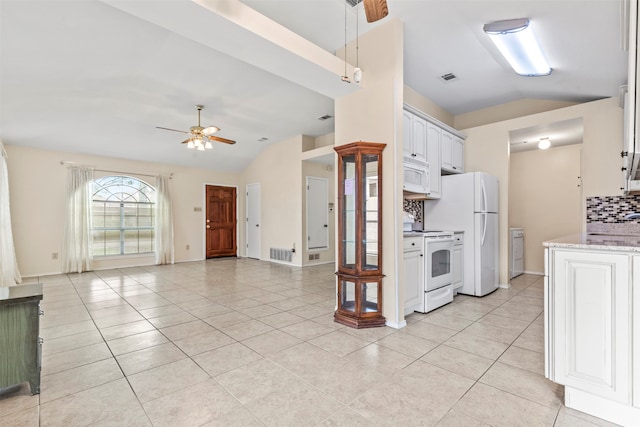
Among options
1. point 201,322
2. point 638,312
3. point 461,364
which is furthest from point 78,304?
point 638,312

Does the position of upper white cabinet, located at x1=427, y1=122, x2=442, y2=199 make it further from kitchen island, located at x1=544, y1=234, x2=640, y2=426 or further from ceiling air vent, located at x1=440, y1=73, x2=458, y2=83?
kitchen island, located at x1=544, y1=234, x2=640, y2=426

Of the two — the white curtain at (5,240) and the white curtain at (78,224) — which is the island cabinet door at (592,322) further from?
the white curtain at (78,224)

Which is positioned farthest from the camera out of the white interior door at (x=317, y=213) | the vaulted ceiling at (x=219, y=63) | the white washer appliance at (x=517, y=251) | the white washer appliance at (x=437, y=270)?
the white interior door at (x=317, y=213)

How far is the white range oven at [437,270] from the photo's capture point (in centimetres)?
345

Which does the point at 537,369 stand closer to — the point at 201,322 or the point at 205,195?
the point at 201,322

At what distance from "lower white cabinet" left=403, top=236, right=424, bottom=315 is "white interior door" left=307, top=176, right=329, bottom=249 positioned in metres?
3.80

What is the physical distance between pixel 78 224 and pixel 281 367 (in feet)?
20.3

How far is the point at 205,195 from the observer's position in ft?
26.6

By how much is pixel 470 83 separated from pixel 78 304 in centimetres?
613

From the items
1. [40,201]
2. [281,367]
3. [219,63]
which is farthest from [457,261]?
[40,201]

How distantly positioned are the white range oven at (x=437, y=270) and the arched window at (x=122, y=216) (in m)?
6.68

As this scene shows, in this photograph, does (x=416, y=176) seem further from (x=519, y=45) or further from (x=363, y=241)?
(x=519, y=45)

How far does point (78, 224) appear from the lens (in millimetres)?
6098

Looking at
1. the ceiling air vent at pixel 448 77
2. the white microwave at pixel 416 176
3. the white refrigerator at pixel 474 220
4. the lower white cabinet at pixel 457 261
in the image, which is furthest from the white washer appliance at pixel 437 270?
the ceiling air vent at pixel 448 77
